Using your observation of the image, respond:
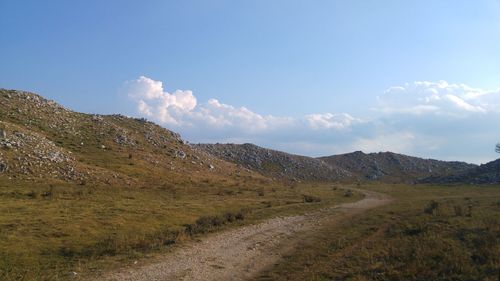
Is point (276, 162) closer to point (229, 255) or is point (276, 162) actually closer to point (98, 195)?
point (98, 195)

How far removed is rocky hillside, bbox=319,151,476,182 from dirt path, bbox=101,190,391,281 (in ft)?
373

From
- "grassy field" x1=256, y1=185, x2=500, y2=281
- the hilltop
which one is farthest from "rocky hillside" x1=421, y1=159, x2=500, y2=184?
"grassy field" x1=256, y1=185, x2=500, y2=281

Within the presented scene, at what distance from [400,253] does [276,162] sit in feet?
A: 372

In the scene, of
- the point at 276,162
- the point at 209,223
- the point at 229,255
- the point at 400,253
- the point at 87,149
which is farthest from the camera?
the point at 276,162

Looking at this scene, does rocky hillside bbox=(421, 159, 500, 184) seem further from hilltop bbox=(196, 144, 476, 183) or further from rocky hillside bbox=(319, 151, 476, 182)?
rocky hillside bbox=(319, 151, 476, 182)

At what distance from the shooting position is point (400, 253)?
20688 mm

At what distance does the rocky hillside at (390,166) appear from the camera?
477 feet

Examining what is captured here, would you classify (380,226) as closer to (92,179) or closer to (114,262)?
(114,262)

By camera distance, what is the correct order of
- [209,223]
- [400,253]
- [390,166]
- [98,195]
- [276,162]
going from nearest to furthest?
[400,253] < [209,223] < [98,195] < [276,162] < [390,166]

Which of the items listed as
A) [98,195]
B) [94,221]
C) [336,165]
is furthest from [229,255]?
[336,165]

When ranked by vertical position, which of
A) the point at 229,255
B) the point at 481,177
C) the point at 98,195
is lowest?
the point at 229,255

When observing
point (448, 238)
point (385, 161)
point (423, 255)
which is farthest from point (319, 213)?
point (385, 161)

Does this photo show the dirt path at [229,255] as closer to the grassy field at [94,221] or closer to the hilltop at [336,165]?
the grassy field at [94,221]

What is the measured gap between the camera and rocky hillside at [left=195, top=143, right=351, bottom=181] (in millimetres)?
125438
